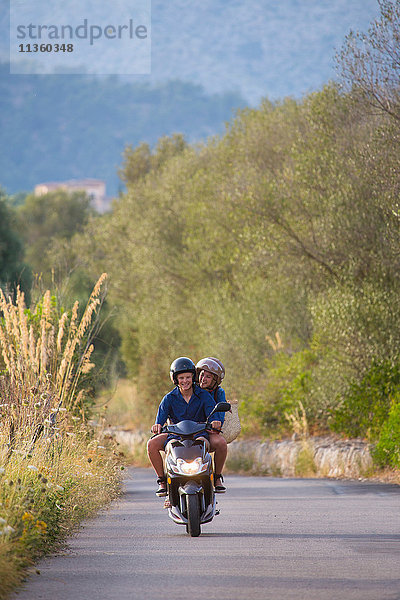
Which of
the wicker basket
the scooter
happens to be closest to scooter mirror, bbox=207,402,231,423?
the scooter

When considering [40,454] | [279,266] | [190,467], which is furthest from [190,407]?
[279,266]

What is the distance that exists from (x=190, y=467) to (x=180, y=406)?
0.86 metres

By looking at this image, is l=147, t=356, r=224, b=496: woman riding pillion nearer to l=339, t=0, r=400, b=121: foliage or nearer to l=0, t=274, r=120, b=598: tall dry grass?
l=0, t=274, r=120, b=598: tall dry grass

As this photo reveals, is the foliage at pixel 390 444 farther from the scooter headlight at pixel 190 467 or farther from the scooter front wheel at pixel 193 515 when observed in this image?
the scooter headlight at pixel 190 467

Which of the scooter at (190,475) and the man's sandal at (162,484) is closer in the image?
the scooter at (190,475)

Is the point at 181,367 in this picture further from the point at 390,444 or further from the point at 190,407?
the point at 390,444

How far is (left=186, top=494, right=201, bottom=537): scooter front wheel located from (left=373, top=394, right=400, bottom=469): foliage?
397 inches

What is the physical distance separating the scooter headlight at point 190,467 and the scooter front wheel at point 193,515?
0.25 meters

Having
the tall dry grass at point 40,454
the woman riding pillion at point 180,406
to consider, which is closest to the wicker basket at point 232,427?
the woman riding pillion at point 180,406

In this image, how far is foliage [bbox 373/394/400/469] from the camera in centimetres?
2089

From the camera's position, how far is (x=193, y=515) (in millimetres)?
11086

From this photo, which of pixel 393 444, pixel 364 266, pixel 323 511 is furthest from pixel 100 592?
pixel 364 266

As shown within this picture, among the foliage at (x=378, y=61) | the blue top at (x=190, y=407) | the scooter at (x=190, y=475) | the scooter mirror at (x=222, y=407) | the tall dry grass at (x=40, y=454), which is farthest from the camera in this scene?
the foliage at (x=378, y=61)

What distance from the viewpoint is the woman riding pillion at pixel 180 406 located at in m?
11.6
